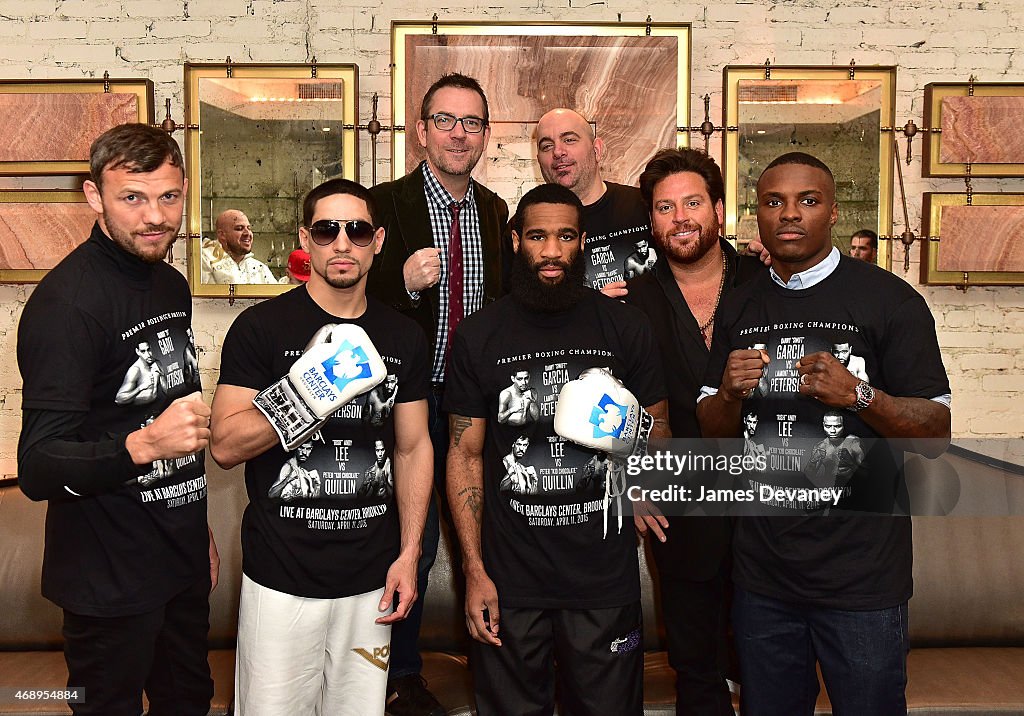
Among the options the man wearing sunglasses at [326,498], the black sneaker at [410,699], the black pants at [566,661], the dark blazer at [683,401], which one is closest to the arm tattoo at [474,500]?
the man wearing sunglasses at [326,498]

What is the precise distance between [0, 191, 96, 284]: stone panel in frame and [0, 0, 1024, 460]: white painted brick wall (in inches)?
8.2

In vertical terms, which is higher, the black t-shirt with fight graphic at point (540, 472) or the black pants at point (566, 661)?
the black t-shirt with fight graphic at point (540, 472)

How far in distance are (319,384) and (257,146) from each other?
2.45 m

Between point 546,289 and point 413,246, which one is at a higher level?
point 413,246

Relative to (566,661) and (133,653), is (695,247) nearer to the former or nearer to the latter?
(566,661)

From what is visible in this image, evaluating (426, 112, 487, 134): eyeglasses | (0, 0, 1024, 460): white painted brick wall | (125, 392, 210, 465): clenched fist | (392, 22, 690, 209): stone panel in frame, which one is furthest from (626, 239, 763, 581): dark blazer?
(0, 0, 1024, 460): white painted brick wall

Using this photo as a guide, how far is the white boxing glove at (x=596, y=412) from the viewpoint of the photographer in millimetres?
2006

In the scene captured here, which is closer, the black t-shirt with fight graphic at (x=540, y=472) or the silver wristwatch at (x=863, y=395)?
the silver wristwatch at (x=863, y=395)

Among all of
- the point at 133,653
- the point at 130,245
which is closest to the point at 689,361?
the point at 130,245

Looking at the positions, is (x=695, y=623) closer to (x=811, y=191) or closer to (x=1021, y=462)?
(x=811, y=191)

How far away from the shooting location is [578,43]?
3984 mm

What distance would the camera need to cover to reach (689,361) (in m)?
2.41

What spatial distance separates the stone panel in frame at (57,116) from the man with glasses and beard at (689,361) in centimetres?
266

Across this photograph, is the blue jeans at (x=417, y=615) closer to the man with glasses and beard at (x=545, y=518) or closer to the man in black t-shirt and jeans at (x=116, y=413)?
the man with glasses and beard at (x=545, y=518)
